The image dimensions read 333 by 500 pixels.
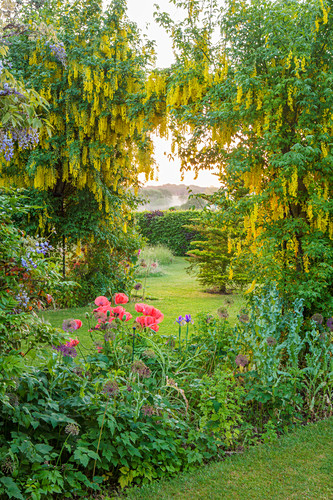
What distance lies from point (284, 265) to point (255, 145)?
1.12 m

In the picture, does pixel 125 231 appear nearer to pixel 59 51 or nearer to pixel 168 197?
pixel 59 51

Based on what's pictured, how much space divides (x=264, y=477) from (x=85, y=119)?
17.0 ft

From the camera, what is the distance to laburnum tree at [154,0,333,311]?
11.2 ft

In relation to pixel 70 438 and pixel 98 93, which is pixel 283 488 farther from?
pixel 98 93

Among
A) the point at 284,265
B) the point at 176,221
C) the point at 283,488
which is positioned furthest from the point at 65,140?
the point at 176,221

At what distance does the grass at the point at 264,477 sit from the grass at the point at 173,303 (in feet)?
3.65

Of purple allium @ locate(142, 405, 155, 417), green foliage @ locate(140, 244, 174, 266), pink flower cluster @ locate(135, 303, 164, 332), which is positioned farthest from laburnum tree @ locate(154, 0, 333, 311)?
green foliage @ locate(140, 244, 174, 266)

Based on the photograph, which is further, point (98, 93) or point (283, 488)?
point (98, 93)

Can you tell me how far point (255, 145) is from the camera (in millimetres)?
3754

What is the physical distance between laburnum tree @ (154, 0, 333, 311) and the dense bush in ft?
39.4

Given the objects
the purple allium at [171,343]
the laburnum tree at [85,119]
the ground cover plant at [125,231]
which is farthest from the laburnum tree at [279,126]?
the laburnum tree at [85,119]

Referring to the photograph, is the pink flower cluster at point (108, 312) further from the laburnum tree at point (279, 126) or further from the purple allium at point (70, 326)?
the laburnum tree at point (279, 126)

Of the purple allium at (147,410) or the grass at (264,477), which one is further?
the purple allium at (147,410)

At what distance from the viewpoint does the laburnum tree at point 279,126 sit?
3418 mm
